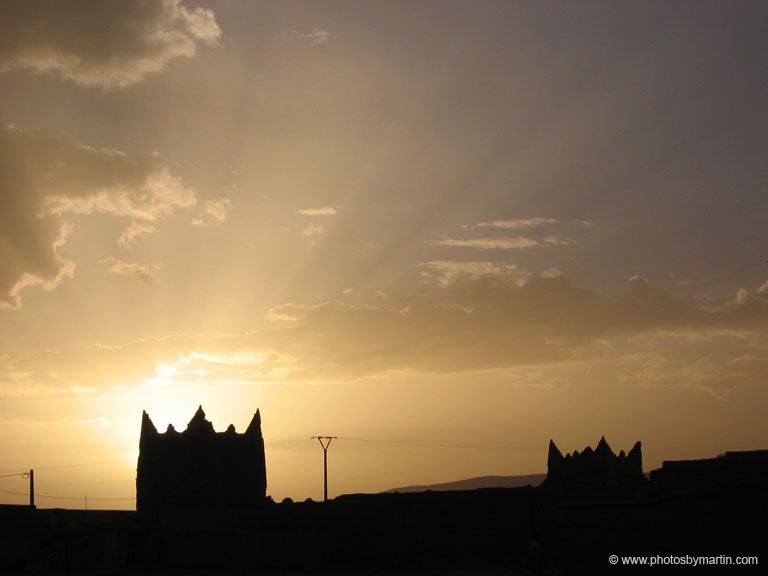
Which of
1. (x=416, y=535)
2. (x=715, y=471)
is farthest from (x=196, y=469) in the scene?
(x=715, y=471)

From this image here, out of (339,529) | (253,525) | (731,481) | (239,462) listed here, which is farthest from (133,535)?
(731,481)

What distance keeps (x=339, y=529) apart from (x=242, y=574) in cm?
532

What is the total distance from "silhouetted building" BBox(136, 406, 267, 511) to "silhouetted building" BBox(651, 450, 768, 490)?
45.0 m

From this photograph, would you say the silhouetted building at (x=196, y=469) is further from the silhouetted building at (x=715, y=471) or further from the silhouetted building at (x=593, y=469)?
the silhouetted building at (x=715, y=471)

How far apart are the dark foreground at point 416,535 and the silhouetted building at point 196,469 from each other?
1126cm

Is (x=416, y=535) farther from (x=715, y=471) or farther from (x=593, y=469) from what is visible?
(x=715, y=471)

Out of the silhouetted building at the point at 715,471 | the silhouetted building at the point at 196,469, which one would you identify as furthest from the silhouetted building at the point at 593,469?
the silhouetted building at the point at 196,469

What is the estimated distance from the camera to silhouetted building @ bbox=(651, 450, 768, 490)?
28.4 meters

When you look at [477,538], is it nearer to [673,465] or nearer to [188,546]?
[673,465]

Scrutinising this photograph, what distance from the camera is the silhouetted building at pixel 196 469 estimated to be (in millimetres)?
70062

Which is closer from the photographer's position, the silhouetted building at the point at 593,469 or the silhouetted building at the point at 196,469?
the silhouetted building at the point at 593,469

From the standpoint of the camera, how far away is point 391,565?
138 ft

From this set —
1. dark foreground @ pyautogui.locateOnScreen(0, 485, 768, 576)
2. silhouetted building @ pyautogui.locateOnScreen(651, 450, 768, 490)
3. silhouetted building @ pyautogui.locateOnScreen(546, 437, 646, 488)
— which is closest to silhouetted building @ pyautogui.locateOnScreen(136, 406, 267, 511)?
dark foreground @ pyautogui.locateOnScreen(0, 485, 768, 576)

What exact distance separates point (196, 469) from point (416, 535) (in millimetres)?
33803
